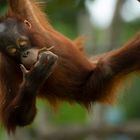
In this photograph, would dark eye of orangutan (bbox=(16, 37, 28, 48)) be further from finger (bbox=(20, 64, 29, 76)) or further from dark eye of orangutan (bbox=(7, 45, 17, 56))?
finger (bbox=(20, 64, 29, 76))

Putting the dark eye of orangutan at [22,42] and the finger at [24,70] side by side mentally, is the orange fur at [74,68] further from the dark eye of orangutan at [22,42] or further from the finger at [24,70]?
the finger at [24,70]

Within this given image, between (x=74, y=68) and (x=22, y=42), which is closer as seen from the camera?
(x=22, y=42)

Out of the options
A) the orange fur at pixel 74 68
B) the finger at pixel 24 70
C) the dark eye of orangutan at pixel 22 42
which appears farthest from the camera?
the orange fur at pixel 74 68

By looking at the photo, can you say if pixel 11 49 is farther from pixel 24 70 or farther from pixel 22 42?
pixel 24 70

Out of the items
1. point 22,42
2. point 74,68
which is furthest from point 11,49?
point 74,68

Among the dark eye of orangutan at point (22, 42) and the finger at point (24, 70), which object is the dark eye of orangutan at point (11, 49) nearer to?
the dark eye of orangutan at point (22, 42)

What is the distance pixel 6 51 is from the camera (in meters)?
6.25

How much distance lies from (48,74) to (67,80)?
53 cm

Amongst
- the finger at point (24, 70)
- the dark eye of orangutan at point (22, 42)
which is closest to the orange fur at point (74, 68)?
the dark eye of orangutan at point (22, 42)

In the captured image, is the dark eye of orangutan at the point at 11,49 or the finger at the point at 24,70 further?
the dark eye of orangutan at the point at 11,49

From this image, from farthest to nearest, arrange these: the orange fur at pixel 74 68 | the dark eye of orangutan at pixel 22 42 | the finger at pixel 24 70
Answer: the orange fur at pixel 74 68 < the dark eye of orangutan at pixel 22 42 < the finger at pixel 24 70

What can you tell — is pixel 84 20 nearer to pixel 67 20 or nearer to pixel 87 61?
pixel 67 20

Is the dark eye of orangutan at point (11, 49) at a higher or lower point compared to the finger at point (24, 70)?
higher

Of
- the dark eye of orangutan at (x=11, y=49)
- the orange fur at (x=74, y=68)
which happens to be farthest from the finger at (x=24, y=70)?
the orange fur at (x=74, y=68)
